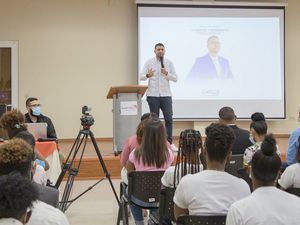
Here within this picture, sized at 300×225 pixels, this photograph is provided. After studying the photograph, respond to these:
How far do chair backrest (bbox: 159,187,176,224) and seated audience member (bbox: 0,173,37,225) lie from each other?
3.95 ft

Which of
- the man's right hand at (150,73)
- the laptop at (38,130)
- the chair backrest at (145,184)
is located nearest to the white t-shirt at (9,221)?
the chair backrest at (145,184)

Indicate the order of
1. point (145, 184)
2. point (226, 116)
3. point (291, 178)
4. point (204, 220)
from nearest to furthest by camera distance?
point (204, 220) < point (291, 178) < point (145, 184) < point (226, 116)

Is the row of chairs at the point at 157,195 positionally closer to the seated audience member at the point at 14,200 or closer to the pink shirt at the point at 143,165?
the pink shirt at the point at 143,165

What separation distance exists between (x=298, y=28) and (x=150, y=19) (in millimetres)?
3077

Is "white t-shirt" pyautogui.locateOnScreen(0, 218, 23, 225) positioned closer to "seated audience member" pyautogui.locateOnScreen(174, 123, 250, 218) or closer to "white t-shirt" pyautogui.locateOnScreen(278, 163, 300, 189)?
"seated audience member" pyautogui.locateOnScreen(174, 123, 250, 218)

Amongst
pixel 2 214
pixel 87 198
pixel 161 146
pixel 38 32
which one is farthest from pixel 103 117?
pixel 2 214

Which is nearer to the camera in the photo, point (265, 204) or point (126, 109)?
point (265, 204)

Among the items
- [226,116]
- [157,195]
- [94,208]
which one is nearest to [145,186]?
[157,195]

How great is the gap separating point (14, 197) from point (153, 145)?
1.84 meters

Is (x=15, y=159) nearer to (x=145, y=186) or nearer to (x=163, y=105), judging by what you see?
(x=145, y=186)

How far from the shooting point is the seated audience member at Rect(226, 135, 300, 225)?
1.76 m

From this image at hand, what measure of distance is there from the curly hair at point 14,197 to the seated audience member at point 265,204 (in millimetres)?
806

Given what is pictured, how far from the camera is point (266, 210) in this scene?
5.79ft

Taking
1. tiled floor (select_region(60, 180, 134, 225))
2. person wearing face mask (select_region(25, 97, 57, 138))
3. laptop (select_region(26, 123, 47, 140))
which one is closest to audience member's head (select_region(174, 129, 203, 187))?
tiled floor (select_region(60, 180, 134, 225))
